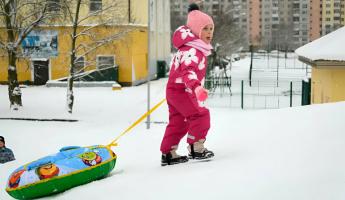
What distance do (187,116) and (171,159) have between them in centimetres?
57

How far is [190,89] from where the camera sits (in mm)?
Result: 5332

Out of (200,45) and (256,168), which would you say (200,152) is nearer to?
(256,168)

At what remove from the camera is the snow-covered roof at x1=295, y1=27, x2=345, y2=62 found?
12844 millimetres

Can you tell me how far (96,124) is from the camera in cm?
1616

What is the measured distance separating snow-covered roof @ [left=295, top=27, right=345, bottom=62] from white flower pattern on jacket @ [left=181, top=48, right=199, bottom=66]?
859 centimetres

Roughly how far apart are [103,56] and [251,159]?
25.1 m

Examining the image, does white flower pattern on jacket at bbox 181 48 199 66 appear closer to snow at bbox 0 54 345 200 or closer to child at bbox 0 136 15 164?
snow at bbox 0 54 345 200

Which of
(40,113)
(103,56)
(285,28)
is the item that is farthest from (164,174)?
(285,28)

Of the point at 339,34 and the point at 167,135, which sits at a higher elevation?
the point at 339,34

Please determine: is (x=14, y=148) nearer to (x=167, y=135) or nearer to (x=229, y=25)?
(x=167, y=135)

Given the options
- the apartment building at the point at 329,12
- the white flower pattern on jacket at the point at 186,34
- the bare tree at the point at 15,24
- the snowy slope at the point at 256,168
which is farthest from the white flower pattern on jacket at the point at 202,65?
the apartment building at the point at 329,12

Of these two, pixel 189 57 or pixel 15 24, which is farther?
pixel 15 24

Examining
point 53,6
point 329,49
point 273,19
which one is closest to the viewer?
point 329,49

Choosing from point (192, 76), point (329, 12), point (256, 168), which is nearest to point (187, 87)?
point (192, 76)
